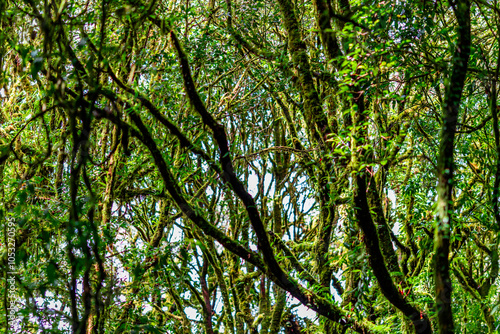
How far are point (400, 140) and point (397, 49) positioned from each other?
2468 mm

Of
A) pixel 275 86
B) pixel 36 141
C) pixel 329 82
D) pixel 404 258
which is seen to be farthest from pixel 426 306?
pixel 36 141

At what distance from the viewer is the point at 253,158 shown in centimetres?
569

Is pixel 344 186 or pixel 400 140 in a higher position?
pixel 400 140

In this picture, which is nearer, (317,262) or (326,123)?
(326,123)

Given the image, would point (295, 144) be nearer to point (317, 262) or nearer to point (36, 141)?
point (317, 262)

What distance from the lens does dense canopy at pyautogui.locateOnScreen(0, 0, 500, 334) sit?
2.81m

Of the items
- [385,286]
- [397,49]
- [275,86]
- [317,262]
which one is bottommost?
[385,286]

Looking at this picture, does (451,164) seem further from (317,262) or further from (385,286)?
(317,262)

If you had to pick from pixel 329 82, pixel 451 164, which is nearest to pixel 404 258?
pixel 329 82

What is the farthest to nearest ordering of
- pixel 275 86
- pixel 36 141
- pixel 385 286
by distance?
1. pixel 36 141
2. pixel 275 86
3. pixel 385 286

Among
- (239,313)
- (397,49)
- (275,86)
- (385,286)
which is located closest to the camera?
(397,49)

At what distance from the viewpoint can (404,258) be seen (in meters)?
6.41

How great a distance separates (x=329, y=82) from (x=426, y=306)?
2.34 m

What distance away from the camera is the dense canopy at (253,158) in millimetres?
2807
